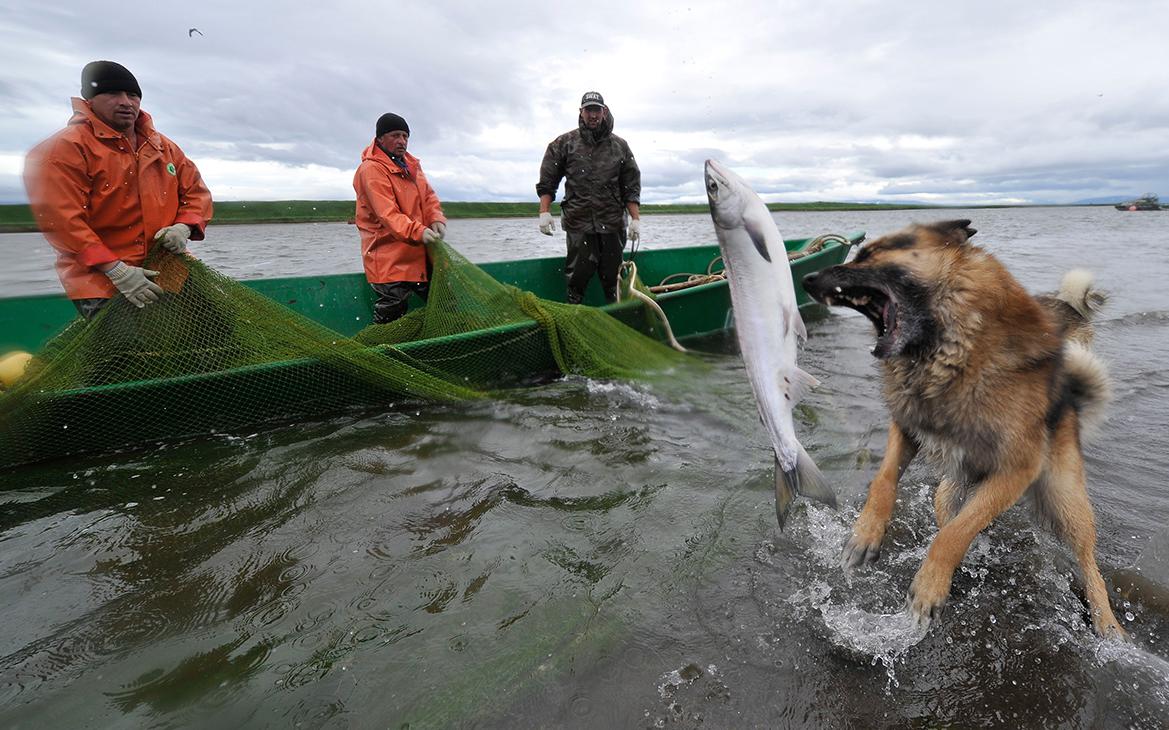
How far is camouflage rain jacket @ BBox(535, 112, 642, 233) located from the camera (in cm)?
855

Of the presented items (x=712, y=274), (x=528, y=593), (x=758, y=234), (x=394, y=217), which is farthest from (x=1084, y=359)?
(x=712, y=274)

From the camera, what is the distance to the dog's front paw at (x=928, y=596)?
279cm

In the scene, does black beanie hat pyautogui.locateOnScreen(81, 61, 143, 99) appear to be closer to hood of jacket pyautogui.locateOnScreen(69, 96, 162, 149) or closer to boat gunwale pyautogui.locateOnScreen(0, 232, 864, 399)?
hood of jacket pyautogui.locateOnScreen(69, 96, 162, 149)

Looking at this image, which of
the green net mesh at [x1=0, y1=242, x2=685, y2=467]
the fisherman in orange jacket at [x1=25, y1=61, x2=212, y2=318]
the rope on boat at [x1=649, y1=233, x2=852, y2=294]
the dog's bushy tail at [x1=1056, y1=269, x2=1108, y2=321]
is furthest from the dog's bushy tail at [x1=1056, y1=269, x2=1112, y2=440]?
the fisherman in orange jacket at [x1=25, y1=61, x2=212, y2=318]

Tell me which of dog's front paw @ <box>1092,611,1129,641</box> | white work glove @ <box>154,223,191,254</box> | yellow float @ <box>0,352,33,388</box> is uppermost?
white work glove @ <box>154,223,191,254</box>

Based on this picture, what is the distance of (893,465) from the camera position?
3.33m

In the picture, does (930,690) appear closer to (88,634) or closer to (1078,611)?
(1078,611)

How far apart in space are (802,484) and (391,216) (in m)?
5.49

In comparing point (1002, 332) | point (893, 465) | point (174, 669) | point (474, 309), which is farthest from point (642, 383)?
point (174, 669)

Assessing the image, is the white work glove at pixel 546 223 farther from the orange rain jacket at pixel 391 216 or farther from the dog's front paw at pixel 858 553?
the dog's front paw at pixel 858 553

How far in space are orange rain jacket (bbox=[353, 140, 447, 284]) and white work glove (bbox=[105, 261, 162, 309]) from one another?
8.00 feet

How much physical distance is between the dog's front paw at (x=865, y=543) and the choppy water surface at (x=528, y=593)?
17 centimetres

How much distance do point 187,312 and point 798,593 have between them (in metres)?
5.38

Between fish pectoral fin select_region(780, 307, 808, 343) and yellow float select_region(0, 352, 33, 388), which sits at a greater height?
fish pectoral fin select_region(780, 307, 808, 343)
